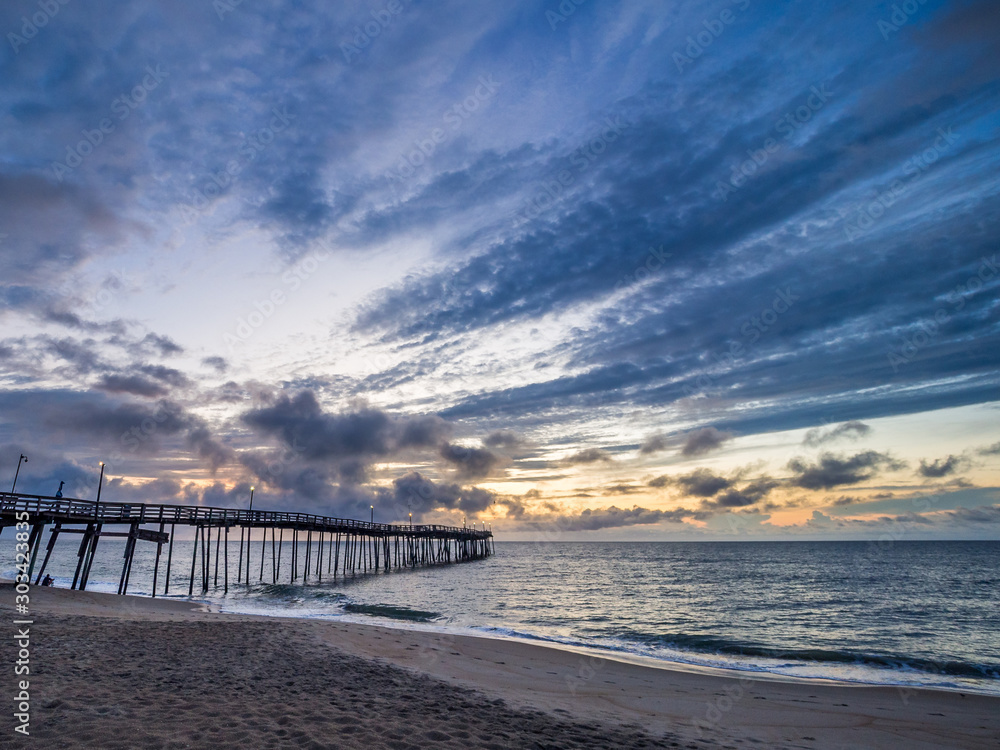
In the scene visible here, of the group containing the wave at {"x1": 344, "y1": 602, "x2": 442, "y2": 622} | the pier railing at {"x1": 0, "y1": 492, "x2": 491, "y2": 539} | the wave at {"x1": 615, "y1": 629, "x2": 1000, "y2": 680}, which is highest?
the pier railing at {"x1": 0, "y1": 492, "x2": 491, "y2": 539}

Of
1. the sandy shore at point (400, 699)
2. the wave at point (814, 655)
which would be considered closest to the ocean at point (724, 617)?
the wave at point (814, 655)

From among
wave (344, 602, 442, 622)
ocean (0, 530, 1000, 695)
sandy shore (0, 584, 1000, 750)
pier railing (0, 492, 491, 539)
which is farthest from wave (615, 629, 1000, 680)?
pier railing (0, 492, 491, 539)

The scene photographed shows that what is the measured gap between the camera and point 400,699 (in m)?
9.09

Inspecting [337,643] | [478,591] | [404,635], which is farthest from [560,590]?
[337,643]

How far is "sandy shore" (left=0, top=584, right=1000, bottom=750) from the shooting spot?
6.75 m

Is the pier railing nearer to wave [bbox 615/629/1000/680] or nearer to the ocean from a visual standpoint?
the ocean

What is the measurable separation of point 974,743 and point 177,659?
1535 centimetres

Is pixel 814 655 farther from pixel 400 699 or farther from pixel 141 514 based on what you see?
pixel 141 514

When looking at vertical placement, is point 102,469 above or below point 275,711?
above

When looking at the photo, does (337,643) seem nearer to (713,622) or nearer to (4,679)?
(4,679)

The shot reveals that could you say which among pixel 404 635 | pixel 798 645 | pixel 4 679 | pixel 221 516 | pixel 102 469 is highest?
pixel 102 469

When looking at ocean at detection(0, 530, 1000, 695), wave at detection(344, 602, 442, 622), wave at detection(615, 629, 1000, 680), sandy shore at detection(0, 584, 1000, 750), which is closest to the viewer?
sandy shore at detection(0, 584, 1000, 750)

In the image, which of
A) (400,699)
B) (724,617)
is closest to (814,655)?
(724,617)

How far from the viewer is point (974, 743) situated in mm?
10047
